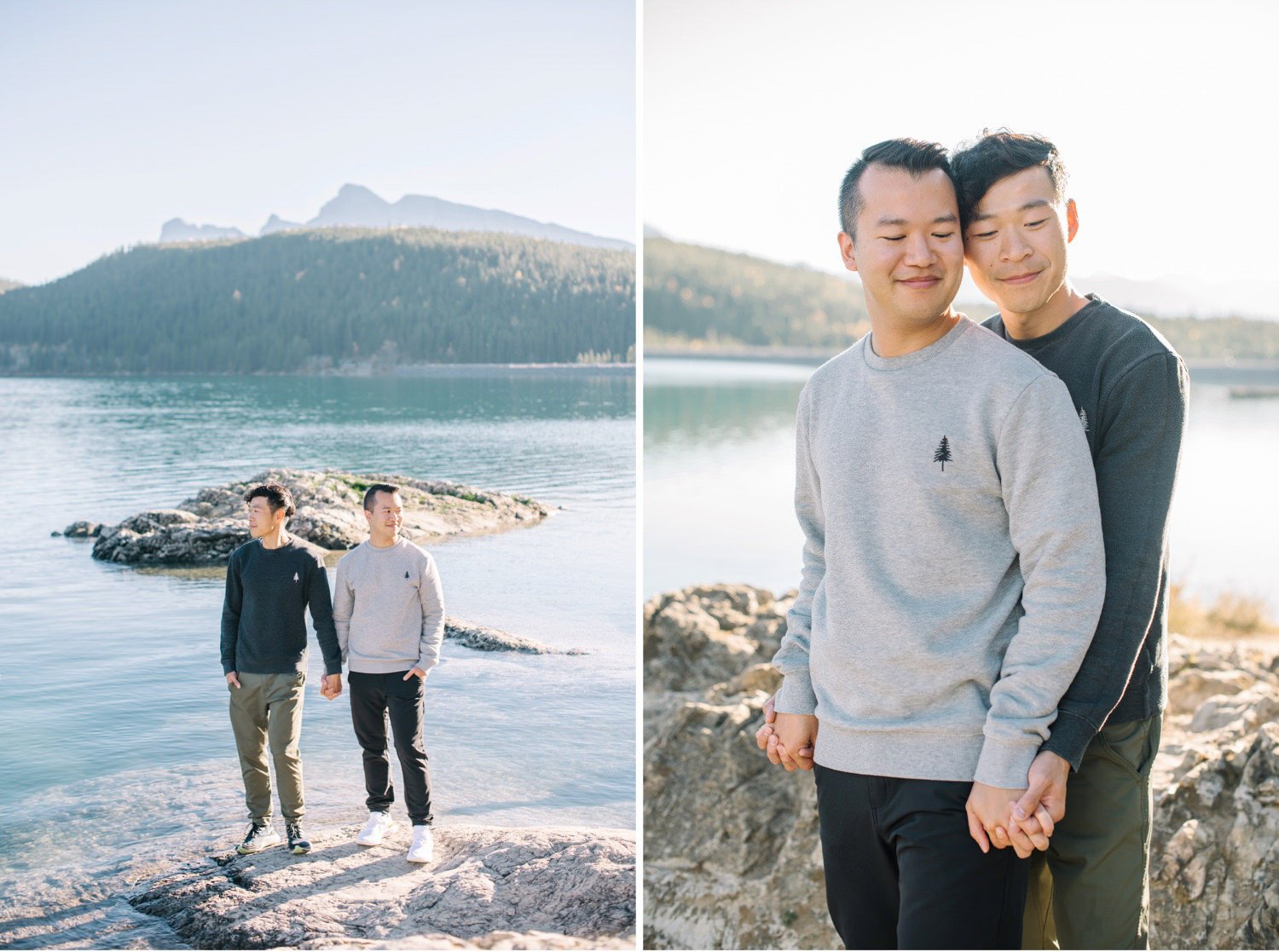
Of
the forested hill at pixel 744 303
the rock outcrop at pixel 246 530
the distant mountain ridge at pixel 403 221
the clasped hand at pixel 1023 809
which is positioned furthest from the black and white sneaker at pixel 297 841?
the forested hill at pixel 744 303

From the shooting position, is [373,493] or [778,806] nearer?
[373,493]

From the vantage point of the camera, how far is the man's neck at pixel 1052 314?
1306 millimetres

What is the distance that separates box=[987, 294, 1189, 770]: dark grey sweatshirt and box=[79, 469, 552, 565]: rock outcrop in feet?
10.4

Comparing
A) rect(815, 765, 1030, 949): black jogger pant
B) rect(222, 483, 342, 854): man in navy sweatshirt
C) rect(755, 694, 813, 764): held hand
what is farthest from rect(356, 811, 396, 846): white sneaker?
rect(815, 765, 1030, 949): black jogger pant

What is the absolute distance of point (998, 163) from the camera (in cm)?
125

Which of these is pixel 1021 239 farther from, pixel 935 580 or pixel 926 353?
pixel 935 580

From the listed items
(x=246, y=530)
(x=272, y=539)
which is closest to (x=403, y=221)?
(x=246, y=530)

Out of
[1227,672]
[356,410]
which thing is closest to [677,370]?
[356,410]

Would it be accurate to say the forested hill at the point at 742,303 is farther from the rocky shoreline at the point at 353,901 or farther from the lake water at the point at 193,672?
the rocky shoreline at the point at 353,901

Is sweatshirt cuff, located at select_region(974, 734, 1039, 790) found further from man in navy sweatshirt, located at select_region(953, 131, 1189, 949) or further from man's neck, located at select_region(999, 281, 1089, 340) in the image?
man's neck, located at select_region(999, 281, 1089, 340)

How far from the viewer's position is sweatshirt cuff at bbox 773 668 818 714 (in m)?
1.33

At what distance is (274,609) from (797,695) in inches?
61.9

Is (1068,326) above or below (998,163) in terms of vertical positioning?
below

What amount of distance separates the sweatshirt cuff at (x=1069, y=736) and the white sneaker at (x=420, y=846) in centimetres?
189
